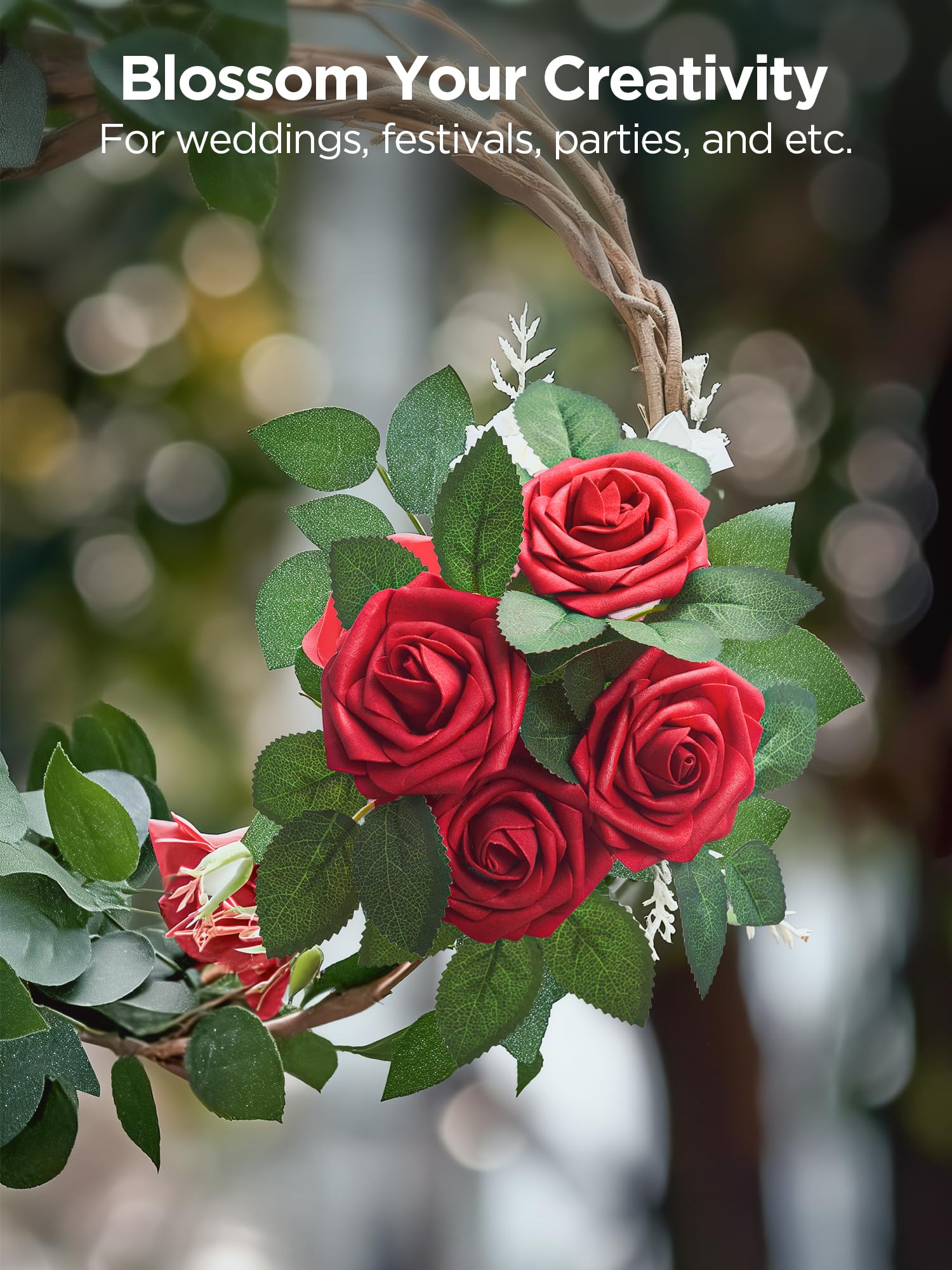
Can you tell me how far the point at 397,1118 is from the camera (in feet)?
2.58

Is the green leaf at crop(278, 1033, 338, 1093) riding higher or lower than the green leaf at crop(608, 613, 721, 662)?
lower

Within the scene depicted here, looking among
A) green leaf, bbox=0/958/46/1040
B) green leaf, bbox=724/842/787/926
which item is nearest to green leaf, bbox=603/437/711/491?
green leaf, bbox=724/842/787/926

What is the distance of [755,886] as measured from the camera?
29cm

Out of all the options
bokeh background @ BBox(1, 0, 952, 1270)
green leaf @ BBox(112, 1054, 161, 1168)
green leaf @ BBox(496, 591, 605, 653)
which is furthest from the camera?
bokeh background @ BBox(1, 0, 952, 1270)

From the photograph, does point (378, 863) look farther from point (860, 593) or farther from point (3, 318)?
point (3, 318)

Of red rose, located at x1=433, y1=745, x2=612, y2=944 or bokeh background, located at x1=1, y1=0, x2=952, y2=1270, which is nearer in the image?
red rose, located at x1=433, y1=745, x2=612, y2=944

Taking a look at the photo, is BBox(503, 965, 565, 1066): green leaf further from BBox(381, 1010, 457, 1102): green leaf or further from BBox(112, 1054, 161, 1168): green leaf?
BBox(112, 1054, 161, 1168): green leaf

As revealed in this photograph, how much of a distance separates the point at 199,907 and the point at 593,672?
0.15 meters

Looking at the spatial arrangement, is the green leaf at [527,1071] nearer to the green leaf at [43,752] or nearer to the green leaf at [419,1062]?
the green leaf at [419,1062]

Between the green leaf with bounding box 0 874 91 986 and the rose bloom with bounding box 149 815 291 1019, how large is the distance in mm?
26

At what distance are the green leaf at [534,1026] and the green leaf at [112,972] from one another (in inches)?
4.4

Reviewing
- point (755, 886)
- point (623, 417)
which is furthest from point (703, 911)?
point (623, 417)

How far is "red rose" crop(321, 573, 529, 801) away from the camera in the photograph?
0.74 feet

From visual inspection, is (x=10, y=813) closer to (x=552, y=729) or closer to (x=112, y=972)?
(x=112, y=972)
